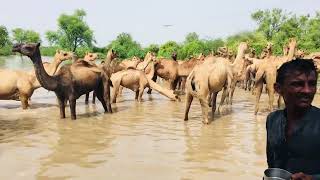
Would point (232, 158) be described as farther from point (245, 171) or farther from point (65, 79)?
point (65, 79)

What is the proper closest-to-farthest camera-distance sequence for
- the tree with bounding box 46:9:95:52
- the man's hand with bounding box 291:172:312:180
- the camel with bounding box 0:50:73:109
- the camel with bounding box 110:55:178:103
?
1. the man's hand with bounding box 291:172:312:180
2. the camel with bounding box 0:50:73:109
3. the camel with bounding box 110:55:178:103
4. the tree with bounding box 46:9:95:52

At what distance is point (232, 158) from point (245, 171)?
2.77 feet

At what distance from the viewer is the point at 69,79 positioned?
39.3 ft

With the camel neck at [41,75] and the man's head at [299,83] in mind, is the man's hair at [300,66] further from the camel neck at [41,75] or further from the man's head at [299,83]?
the camel neck at [41,75]

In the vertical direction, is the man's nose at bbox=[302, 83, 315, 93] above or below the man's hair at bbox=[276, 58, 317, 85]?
below

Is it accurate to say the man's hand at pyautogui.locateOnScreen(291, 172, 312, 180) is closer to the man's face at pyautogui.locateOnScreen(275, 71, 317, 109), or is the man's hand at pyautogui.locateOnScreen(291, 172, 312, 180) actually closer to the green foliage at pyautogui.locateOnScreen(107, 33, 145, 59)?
the man's face at pyautogui.locateOnScreen(275, 71, 317, 109)

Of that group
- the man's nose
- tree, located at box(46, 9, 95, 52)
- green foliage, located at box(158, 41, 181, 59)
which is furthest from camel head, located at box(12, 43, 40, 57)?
tree, located at box(46, 9, 95, 52)

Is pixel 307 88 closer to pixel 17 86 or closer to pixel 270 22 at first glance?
pixel 17 86

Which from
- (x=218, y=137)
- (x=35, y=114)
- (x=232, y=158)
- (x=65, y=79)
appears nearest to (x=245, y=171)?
(x=232, y=158)

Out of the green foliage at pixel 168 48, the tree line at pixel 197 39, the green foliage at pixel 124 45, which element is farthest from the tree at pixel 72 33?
the green foliage at pixel 168 48

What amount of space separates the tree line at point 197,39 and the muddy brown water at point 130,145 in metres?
16.0

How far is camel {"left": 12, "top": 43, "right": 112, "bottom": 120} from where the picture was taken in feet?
37.9

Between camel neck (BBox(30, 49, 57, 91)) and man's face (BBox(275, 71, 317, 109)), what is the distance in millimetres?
9439

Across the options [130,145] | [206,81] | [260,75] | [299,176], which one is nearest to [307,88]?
[299,176]
